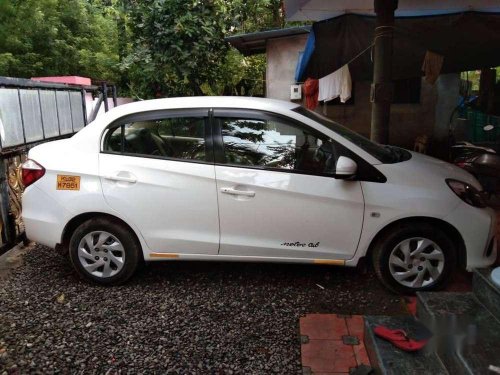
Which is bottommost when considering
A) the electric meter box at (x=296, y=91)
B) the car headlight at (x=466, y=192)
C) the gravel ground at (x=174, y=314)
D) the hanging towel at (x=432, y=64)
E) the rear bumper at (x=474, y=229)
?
the gravel ground at (x=174, y=314)

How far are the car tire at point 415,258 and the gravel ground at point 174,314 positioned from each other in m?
0.21

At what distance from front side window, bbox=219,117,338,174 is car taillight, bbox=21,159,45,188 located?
1701mm

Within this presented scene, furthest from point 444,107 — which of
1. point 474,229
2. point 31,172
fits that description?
point 31,172

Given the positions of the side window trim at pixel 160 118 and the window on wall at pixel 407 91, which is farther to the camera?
the window on wall at pixel 407 91

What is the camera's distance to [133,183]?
375 centimetres

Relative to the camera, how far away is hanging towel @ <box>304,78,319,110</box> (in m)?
8.85

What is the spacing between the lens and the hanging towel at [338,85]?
299 inches

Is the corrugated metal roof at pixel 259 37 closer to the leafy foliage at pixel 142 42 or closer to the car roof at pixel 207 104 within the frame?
the leafy foliage at pixel 142 42

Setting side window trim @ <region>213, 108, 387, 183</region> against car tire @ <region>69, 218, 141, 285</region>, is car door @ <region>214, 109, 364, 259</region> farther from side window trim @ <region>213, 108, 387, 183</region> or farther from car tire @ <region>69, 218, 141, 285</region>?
car tire @ <region>69, 218, 141, 285</region>

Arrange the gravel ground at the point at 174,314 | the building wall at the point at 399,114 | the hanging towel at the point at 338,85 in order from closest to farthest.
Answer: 1. the gravel ground at the point at 174,314
2. the hanging towel at the point at 338,85
3. the building wall at the point at 399,114

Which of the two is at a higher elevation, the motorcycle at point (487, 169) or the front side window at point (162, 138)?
the front side window at point (162, 138)

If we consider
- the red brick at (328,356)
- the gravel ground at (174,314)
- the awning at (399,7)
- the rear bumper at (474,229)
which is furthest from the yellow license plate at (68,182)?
the awning at (399,7)

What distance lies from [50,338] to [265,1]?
9887 mm

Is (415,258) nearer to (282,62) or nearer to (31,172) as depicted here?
(31,172)
